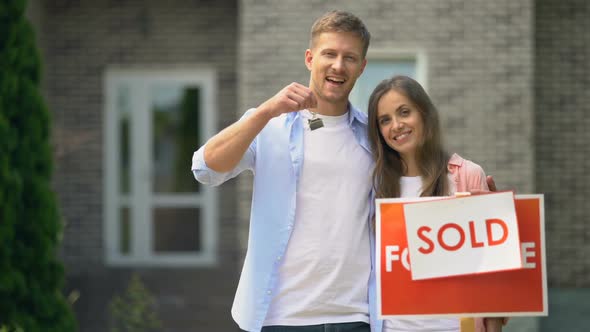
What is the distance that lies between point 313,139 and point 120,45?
8614mm

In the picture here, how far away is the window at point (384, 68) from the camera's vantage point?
846cm

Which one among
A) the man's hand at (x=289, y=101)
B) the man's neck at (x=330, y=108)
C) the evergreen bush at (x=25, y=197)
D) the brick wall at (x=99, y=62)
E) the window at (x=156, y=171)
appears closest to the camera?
the man's hand at (x=289, y=101)

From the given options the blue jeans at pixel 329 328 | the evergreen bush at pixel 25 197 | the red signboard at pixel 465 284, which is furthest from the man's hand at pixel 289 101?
the evergreen bush at pixel 25 197

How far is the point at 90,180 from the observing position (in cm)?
1123

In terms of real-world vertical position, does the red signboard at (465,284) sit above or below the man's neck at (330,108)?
below

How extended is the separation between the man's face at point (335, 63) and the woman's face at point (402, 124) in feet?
0.51

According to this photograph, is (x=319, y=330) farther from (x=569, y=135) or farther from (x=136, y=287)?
(x=569, y=135)

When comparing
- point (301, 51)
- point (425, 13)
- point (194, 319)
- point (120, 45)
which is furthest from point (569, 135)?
point (120, 45)

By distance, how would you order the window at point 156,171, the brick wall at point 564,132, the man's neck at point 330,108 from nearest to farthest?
the man's neck at point 330,108, the brick wall at point 564,132, the window at point 156,171

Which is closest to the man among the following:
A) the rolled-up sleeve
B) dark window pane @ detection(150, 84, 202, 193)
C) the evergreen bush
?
the rolled-up sleeve

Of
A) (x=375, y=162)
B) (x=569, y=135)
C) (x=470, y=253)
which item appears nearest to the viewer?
(x=470, y=253)

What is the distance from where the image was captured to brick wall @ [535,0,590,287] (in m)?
9.59

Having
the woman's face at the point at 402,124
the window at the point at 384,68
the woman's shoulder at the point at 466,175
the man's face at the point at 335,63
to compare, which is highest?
the window at the point at 384,68

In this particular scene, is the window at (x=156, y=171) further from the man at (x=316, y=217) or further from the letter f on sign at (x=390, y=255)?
the letter f on sign at (x=390, y=255)
